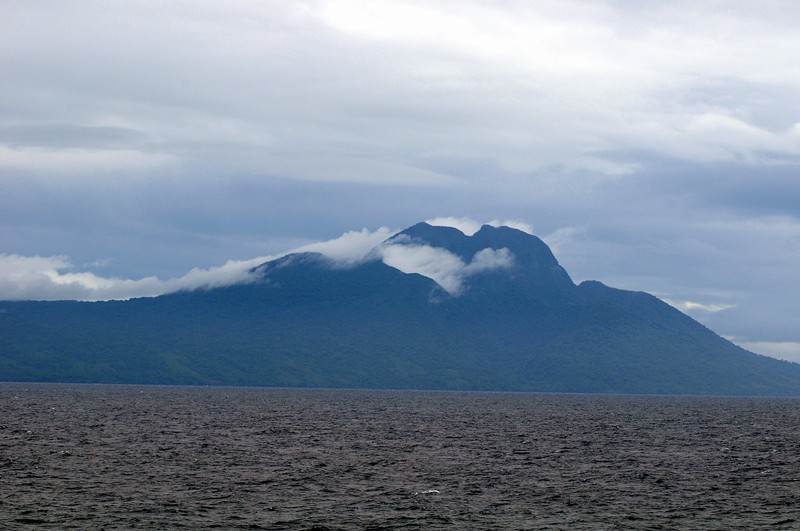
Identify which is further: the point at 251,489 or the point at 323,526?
the point at 251,489

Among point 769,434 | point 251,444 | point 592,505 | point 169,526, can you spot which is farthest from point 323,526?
point 769,434

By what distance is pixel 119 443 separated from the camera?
313ft

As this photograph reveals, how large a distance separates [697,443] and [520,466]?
39.3 metres

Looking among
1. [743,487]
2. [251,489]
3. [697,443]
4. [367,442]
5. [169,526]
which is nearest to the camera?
[169,526]

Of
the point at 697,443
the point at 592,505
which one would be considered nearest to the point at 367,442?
the point at 697,443

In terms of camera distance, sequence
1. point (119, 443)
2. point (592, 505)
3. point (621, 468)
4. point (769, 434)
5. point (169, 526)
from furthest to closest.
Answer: point (769, 434), point (119, 443), point (621, 468), point (592, 505), point (169, 526)

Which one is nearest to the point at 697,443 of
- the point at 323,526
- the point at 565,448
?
the point at 565,448

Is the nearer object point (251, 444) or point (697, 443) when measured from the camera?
point (251, 444)

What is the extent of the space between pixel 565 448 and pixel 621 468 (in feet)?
69.4

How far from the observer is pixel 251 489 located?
6297 cm

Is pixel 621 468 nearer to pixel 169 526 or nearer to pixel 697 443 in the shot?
pixel 697 443

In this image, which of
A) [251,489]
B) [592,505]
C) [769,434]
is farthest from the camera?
[769,434]

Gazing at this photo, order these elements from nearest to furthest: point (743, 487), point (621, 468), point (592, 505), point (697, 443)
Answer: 1. point (592, 505)
2. point (743, 487)
3. point (621, 468)
4. point (697, 443)

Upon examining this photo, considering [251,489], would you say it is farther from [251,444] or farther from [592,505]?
[251,444]
